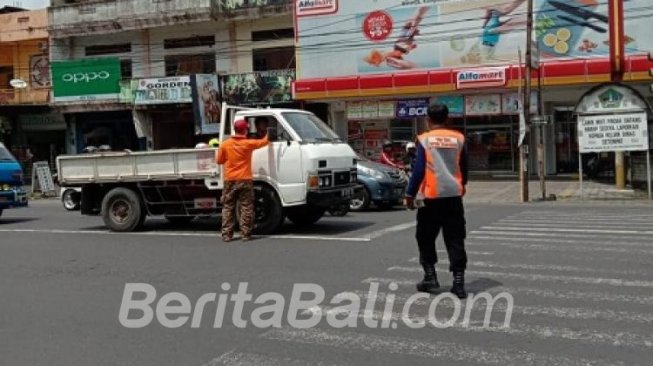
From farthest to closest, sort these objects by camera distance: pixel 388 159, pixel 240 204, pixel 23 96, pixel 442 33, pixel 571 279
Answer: pixel 23 96 < pixel 442 33 < pixel 388 159 < pixel 240 204 < pixel 571 279

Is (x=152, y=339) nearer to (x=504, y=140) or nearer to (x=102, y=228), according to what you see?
(x=102, y=228)

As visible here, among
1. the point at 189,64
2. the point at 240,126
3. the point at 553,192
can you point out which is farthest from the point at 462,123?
the point at 240,126

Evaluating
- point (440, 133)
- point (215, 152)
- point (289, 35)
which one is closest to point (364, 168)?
point (215, 152)

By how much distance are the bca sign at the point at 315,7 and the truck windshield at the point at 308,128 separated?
1626 centimetres

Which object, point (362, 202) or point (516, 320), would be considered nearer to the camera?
point (516, 320)

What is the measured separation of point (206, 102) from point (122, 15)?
6384 millimetres

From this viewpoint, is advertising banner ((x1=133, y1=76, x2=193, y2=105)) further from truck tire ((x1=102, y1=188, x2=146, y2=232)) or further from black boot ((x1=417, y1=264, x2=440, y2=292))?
black boot ((x1=417, y1=264, x2=440, y2=292))

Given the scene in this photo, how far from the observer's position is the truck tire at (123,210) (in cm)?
1279

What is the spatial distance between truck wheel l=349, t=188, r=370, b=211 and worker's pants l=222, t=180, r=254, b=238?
5.20 metres

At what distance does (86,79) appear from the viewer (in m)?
32.3

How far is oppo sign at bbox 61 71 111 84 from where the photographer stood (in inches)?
1257

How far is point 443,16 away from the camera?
26.0 meters

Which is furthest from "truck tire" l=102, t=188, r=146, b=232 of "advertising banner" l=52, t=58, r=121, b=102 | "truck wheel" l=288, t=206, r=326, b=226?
"advertising banner" l=52, t=58, r=121, b=102

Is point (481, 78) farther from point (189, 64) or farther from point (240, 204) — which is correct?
point (240, 204)
